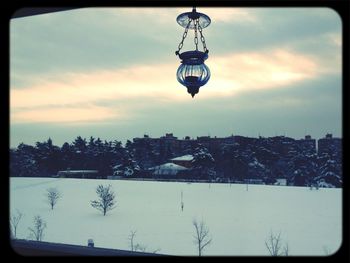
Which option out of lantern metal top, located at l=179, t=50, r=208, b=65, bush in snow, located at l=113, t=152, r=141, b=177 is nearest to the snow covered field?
bush in snow, located at l=113, t=152, r=141, b=177

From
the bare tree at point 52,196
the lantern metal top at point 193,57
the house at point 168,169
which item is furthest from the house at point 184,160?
the lantern metal top at point 193,57

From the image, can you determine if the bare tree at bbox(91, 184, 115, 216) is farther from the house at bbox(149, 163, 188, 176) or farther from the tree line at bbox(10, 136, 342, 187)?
the tree line at bbox(10, 136, 342, 187)

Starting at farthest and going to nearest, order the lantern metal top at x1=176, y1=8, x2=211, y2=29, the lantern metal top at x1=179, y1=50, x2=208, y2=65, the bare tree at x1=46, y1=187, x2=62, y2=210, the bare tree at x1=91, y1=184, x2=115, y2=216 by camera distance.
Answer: the bare tree at x1=91, y1=184, x2=115, y2=216 < the bare tree at x1=46, y1=187, x2=62, y2=210 < the lantern metal top at x1=176, y1=8, x2=211, y2=29 < the lantern metal top at x1=179, y1=50, x2=208, y2=65

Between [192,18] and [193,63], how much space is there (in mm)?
291

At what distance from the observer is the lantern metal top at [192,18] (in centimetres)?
196

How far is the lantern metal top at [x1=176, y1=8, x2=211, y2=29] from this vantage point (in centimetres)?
196

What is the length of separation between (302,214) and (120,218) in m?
13.0

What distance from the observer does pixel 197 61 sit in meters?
1.89

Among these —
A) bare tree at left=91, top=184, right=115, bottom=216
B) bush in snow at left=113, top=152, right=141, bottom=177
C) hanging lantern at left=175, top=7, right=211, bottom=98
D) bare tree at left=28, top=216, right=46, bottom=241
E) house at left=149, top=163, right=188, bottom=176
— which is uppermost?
hanging lantern at left=175, top=7, right=211, bottom=98

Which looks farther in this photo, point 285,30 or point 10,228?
point 285,30

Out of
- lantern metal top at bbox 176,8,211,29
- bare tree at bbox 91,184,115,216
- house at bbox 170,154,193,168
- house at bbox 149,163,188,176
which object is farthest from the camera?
bare tree at bbox 91,184,115,216
